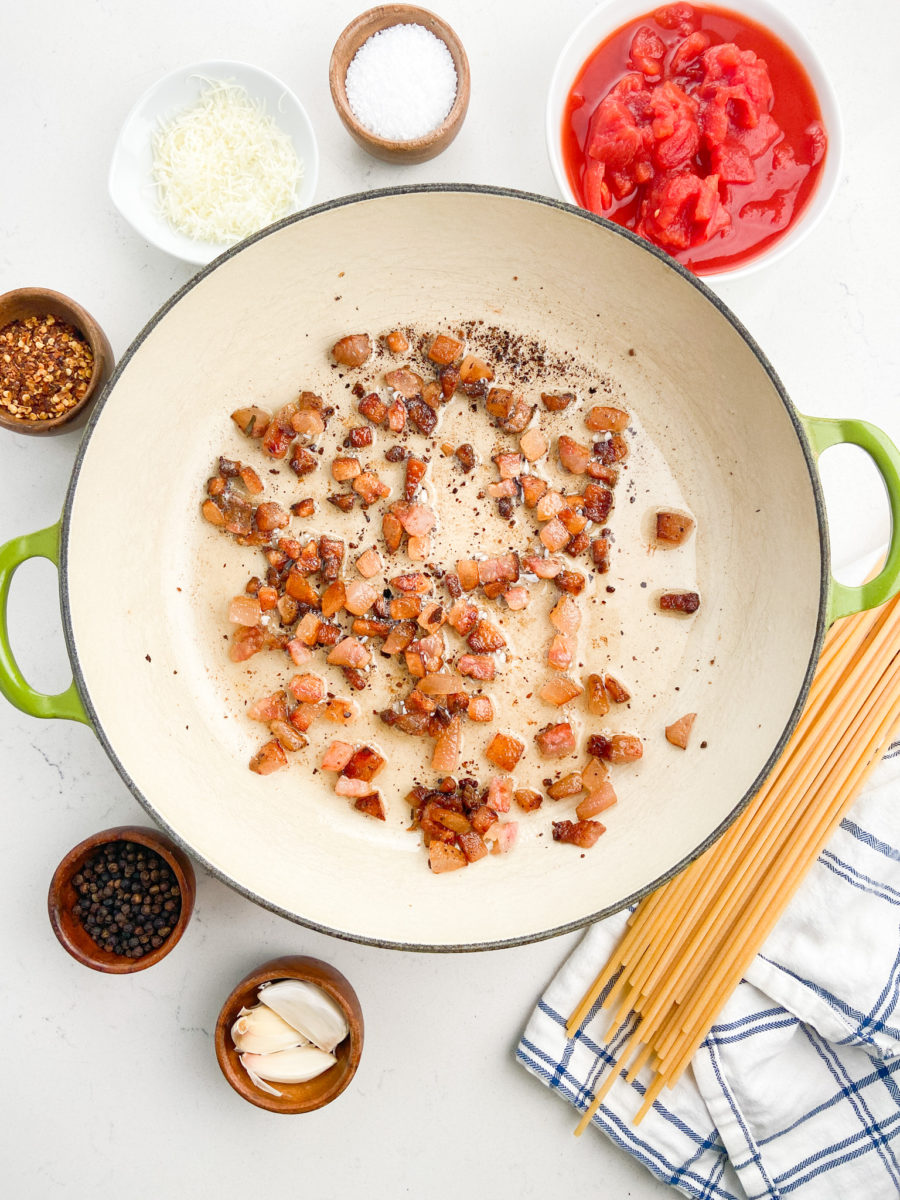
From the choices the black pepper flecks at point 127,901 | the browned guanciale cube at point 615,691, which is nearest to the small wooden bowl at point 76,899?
the black pepper flecks at point 127,901

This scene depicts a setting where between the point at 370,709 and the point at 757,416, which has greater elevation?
the point at 757,416

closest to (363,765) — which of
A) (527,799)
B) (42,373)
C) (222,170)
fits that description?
(527,799)

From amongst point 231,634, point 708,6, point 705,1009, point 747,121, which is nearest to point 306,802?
point 231,634

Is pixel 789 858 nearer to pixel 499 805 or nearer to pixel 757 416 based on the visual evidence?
pixel 499 805

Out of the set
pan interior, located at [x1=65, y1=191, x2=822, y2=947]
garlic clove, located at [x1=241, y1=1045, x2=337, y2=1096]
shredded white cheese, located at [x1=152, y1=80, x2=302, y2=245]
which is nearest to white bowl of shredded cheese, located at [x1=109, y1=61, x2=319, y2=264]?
shredded white cheese, located at [x1=152, y1=80, x2=302, y2=245]

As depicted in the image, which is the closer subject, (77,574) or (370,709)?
(77,574)

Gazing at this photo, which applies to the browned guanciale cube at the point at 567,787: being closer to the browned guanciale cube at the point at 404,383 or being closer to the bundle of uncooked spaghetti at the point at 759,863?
the bundle of uncooked spaghetti at the point at 759,863

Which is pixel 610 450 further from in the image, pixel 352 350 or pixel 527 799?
pixel 527 799

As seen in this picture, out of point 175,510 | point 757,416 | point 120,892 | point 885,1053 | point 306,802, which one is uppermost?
point 757,416
